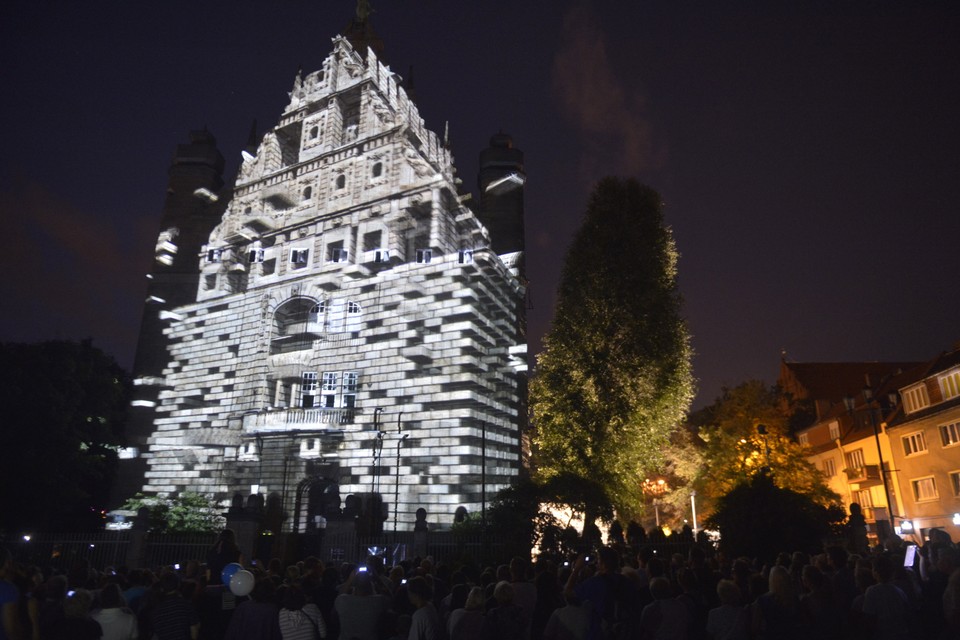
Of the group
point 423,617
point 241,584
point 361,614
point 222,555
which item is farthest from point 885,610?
point 222,555

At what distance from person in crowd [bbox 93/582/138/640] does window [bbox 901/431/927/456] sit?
33944 millimetres

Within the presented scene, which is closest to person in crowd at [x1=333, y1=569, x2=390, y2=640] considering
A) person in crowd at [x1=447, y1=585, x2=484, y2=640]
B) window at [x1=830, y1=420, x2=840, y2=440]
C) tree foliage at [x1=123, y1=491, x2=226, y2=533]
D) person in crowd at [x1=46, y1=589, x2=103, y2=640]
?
person in crowd at [x1=447, y1=585, x2=484, y2=640]

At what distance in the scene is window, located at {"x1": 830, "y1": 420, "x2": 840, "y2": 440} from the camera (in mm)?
39562

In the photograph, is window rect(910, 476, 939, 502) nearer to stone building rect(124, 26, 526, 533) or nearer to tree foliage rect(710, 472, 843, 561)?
tree foliage rect(710, 472, 843, 561)

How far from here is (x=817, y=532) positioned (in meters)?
16.4

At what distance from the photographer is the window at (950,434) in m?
27.6

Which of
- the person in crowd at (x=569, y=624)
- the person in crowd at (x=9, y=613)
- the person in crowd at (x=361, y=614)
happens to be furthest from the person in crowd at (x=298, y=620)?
the person in crowd at (x=569, y=624)

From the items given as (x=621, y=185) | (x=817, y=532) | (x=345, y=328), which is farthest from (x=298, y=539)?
(x=621, y=185)

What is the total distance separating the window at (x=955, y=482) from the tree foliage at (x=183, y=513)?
106ft

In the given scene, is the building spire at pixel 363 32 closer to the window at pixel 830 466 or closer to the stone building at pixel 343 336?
the stone building at pixel 343 336

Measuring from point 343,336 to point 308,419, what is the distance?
4.65 meters

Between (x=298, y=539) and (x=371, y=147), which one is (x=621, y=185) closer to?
(x=371, y=147)

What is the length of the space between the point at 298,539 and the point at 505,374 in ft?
55.4

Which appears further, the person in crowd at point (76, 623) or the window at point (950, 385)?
the window at point (950, 385)
